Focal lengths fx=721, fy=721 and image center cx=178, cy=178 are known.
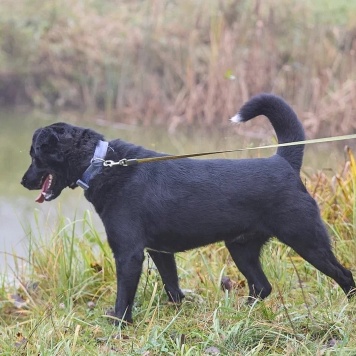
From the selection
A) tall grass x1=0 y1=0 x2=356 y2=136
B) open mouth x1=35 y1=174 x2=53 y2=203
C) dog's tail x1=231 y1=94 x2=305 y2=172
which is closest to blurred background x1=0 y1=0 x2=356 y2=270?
tall grass x1=0 y1=0 x2=356 y2=136

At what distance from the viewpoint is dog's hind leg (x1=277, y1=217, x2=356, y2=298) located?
372 cm

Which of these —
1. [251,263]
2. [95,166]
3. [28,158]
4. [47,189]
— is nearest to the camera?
[95,166]

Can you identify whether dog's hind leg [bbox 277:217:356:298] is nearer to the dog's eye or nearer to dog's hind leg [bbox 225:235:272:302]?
dog's hind leg [bbox 225:235:272:302]

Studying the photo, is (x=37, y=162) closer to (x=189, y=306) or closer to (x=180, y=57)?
(x=189, y=306)

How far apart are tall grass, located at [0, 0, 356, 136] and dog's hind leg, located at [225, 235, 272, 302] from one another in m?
6.07

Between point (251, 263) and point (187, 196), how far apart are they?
24.3 inches

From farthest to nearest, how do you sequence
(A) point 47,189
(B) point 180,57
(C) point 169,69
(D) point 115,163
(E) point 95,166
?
1. (B) point 180,57
2. (C) point 169,69
3. (A) point 47,189
4. (E) point 95,166
5. (D) point 115,163

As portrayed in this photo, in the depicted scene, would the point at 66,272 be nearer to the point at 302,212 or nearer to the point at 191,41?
the point at 302,212

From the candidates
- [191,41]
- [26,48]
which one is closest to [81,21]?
[26,48]

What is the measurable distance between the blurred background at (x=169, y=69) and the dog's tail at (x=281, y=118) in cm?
435

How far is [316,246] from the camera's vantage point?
3758 millimetres

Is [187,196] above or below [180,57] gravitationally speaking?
below

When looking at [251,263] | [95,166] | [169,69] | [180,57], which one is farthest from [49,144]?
[180,57]

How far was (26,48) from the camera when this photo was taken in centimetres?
1388
